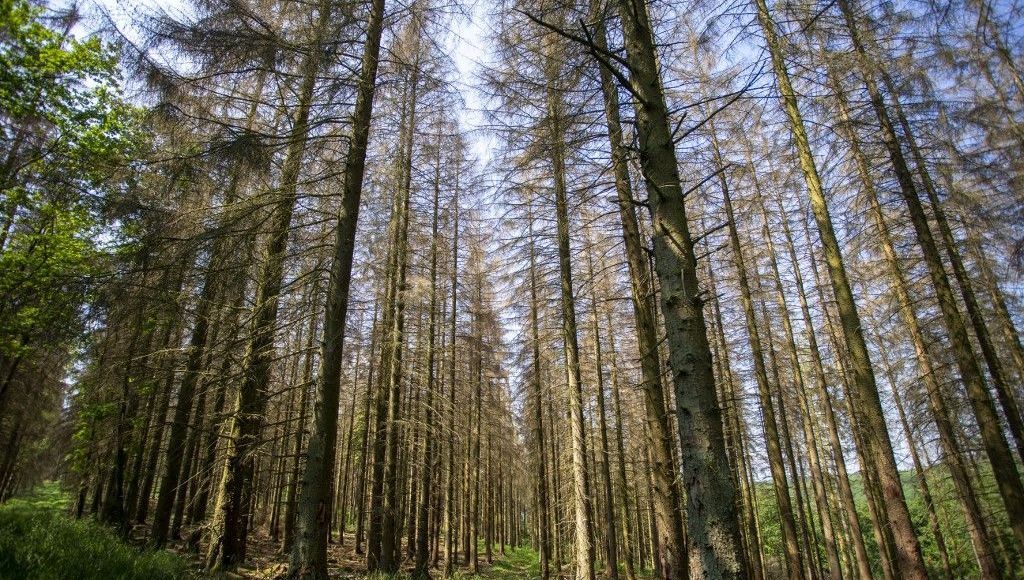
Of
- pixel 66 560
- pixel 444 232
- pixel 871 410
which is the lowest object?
pixel 66 560

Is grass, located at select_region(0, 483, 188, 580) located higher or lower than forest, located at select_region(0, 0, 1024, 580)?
lower

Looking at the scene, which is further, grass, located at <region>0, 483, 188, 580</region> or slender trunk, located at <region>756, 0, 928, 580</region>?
slender trunk, located at <region>756, 0, 928, 580</region>

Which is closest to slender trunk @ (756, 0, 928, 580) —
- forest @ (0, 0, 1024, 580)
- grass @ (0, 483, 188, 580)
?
forest @ (0, 0, 1024, 580)

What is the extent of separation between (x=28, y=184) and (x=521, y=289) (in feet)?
42.4

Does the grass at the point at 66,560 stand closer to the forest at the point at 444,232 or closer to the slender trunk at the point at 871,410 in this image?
the forest at the point at 444,232

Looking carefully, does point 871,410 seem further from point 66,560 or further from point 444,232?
point 444,232

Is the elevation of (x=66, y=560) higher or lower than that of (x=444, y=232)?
lower

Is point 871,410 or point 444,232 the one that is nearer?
point 871,410

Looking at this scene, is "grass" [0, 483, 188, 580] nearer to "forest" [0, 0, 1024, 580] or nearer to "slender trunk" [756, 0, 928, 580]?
"forest" [0, 0, 1024, 580]

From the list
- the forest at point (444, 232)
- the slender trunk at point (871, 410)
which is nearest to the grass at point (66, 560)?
the forest at point (444, 232)

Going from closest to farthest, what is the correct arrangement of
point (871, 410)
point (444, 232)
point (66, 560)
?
point (66, 560) → point (871, 410) → point (444, 232)

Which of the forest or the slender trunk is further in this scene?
the slender trunk

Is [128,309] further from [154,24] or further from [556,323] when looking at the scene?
[556,323]

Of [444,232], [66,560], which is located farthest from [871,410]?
[444,232]
